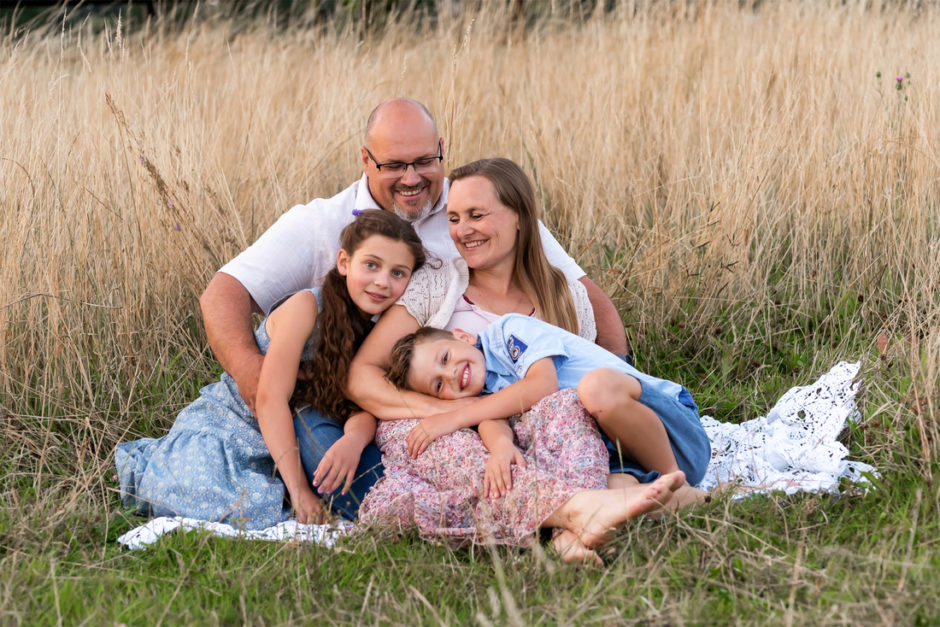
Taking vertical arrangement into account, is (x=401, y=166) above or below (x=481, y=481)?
above

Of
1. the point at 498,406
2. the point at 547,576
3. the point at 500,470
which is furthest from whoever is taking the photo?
the point at 498,406

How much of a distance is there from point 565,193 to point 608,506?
2.79 metres

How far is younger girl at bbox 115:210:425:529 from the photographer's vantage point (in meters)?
3.11

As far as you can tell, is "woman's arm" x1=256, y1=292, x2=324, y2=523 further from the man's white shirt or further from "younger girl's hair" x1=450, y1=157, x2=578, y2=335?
"younger girl's hair" x1=450, y1=157, x2=578, y2=335

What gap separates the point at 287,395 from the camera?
3.21 m

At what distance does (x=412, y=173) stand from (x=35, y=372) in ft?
5.43

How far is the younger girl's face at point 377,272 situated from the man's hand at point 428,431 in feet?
1.54

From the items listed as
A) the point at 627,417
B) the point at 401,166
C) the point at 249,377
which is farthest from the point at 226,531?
the point at 401,166

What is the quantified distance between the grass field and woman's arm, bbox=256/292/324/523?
0.37 metres

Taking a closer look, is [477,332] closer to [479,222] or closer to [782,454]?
[479,222]

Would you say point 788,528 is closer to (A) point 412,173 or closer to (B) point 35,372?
(A) point 412,173

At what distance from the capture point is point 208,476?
313cm

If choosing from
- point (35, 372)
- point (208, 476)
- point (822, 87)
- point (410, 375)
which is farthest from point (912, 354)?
point (35, 372)

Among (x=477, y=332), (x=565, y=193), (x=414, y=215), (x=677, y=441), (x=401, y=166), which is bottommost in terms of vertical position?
(x=677, y=441)
